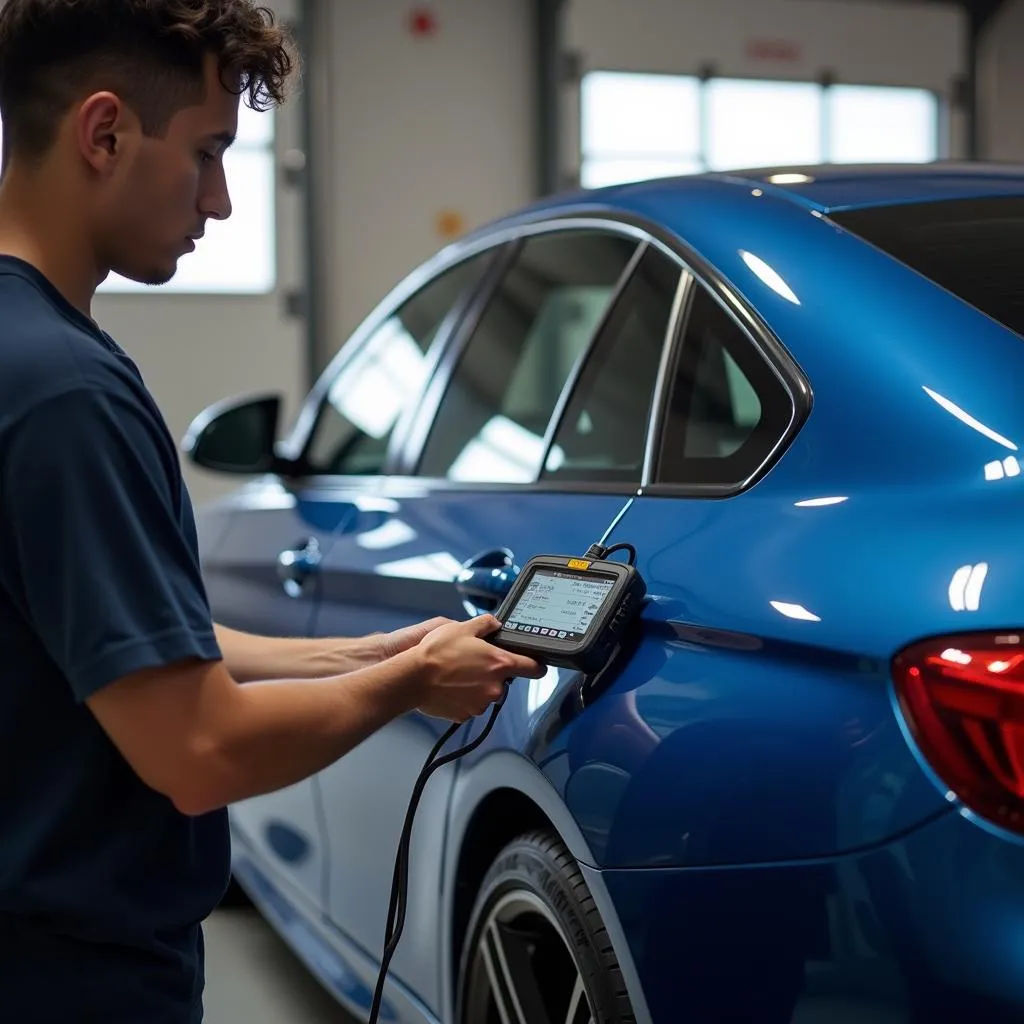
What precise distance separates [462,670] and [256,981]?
177 cm

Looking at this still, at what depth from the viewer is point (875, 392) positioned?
4.70 ft

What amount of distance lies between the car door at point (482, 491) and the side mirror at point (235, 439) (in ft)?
1.96

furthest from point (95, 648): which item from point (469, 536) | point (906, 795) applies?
point (469, 536)

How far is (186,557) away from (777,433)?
64cm

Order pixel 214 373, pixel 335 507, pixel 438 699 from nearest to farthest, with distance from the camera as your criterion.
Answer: pixel 438 699
pixel 335 507
pixel 214 373

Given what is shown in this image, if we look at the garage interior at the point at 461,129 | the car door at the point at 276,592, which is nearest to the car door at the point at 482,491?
the car door at the point at 276,592

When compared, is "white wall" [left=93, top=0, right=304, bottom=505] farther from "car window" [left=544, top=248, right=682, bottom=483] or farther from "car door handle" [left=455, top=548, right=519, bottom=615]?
"car door handle" [left=455, top=548, right=519, bottom=615]

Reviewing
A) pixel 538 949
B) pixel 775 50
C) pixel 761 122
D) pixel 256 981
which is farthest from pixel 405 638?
pixel 775 50

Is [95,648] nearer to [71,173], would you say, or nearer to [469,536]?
[71,173]

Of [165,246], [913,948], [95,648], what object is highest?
[165,246]

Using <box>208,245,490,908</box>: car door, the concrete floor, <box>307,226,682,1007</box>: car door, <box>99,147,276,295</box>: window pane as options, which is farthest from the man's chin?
<box>99,147,276,295</box>: window pane

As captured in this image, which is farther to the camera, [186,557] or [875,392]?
[875,392]

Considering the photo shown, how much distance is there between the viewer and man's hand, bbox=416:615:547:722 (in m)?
1.38

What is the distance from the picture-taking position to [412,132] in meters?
7.66
